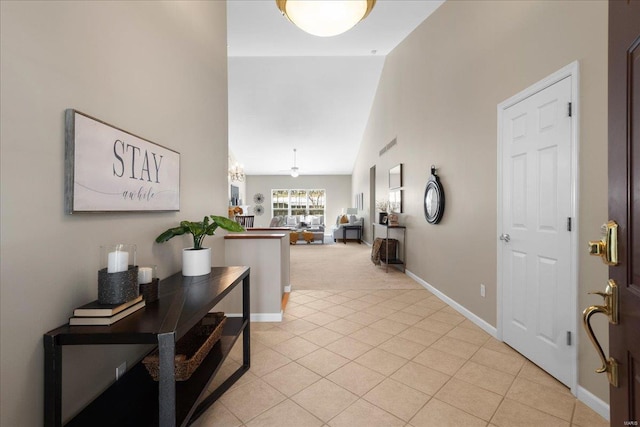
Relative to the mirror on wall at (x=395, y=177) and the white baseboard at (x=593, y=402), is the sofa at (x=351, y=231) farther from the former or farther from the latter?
the white baseboard at (x=593, y=402)

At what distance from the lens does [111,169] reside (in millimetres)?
1280

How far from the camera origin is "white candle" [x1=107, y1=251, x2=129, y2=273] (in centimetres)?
116

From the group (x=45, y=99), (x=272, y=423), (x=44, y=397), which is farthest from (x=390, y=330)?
(x=45, y=99)

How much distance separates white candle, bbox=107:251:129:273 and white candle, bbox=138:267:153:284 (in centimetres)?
14

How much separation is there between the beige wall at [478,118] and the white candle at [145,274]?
243cm

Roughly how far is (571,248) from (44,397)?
272cm

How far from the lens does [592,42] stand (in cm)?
163

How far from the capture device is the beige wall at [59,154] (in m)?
0.90

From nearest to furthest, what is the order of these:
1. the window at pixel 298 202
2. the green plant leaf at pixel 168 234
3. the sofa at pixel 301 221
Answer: the green plant leaf at pixel 168 234 → the sofa at pixel 301 221 → the window at pixel 298 202

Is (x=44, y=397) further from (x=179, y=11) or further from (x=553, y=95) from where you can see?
(x=553, y=95)

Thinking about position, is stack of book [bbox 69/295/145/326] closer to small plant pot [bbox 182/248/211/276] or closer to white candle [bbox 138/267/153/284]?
white candle [bbox 138/267/153/284]

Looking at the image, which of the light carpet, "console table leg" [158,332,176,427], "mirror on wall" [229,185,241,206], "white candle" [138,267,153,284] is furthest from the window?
"console table leg" [158,332,176,427]

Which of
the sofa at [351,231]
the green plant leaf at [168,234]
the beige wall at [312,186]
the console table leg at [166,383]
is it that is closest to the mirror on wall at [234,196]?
the beige wall at [312,186]

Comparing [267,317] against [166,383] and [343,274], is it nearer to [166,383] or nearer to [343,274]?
[166,383]
